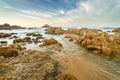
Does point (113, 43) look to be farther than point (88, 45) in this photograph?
No

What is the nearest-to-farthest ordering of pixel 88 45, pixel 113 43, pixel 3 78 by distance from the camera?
pixel 3 78 < pixel 113 43 < pixel 88 45

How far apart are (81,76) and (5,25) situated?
140 m

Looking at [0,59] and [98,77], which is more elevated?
[0,59]

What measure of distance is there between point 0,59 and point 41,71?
17.7 feet

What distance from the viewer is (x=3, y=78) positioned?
755 cm

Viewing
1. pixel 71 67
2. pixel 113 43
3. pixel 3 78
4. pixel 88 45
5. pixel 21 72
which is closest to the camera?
pixel 3 78

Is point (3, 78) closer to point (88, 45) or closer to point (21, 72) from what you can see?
point (21, 72)

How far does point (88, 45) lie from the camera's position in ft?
64.0

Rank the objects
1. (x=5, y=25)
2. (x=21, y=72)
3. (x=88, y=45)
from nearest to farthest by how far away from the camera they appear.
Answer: (x=21, y=72)
(x=88, y=45)
(x=5, y=25)

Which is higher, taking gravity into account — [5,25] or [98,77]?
[5,25]

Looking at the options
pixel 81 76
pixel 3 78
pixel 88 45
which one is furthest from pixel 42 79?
pixel 88 45

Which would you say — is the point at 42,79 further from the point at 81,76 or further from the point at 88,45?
the point at 88,45

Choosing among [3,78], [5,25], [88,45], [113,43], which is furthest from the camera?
[5,25]

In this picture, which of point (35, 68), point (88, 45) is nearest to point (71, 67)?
point (35, 68)
